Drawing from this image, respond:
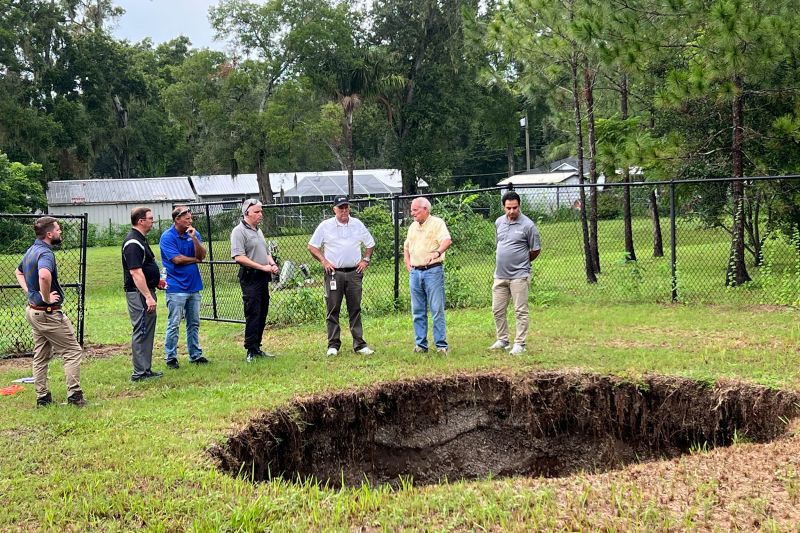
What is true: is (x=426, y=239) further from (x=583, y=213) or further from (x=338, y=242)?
(x=583, y=213)

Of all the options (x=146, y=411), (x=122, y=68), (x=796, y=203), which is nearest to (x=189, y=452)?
(x=146, y=411)

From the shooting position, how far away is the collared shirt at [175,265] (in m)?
7.75

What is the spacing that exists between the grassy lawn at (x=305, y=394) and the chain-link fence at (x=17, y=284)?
81cm

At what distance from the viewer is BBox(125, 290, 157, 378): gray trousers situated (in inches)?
284

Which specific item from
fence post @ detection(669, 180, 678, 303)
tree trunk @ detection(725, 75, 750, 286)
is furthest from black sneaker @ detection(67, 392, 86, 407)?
tree trunk @ detection(725, 75, 750, 286)

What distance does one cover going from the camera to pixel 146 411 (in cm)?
614

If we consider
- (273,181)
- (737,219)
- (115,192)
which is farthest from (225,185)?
(737,219)

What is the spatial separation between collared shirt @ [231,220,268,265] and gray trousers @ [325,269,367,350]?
78 cm

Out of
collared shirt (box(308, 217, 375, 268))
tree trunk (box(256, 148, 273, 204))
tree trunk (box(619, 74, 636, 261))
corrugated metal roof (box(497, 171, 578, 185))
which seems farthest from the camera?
corrugated metal roof (box(497, 171, 578, 185))

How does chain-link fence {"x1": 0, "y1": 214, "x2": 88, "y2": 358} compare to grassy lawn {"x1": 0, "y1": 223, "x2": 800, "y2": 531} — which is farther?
chain-link fence {"x1": 0, "y1": 214, "x2": 88, "y2": 358}

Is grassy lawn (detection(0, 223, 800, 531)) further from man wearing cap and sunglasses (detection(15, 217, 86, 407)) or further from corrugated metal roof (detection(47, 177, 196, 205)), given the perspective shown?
corrugated metal roof (detection(47, 177, 196, 205))

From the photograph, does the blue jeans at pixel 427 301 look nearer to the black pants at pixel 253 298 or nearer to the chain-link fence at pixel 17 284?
the black pants at pixel 253 298

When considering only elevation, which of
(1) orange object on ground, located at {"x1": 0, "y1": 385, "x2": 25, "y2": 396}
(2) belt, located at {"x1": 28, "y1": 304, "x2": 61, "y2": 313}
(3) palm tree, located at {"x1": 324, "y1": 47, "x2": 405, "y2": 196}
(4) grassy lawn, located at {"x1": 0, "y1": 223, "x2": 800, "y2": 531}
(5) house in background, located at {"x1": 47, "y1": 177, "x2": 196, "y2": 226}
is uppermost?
(3) palm tree, located at {"x1": 324, "y1": 47, "x2": 405, "y2": 196}

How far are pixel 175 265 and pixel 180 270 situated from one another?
0.27 feet
